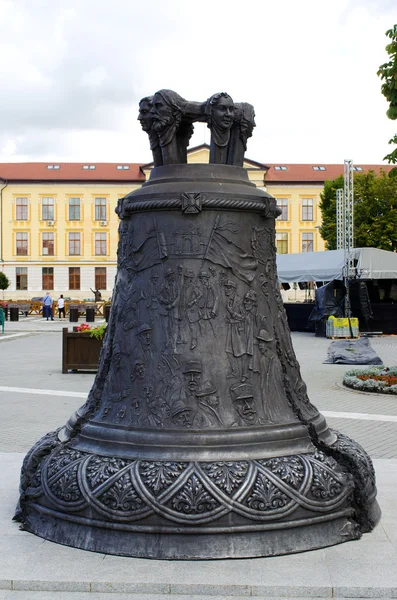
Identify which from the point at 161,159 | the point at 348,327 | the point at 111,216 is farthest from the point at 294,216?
the point at 161,159

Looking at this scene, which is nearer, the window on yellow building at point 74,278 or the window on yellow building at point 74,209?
the window on yellow building at point 74,209

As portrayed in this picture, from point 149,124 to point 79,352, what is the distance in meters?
10.1

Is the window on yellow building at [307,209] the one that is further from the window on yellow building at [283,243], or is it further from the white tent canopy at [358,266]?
the white tent canopy at [358,266]

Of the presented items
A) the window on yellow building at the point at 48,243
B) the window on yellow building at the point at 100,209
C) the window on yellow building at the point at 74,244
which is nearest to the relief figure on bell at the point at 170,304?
the window on yellow building at the point at 100,209

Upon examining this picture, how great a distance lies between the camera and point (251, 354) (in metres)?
3.98

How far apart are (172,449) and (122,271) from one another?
113 cm

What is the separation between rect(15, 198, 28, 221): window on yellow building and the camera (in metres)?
65.9

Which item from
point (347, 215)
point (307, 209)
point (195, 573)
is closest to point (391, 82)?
point (195, 573)

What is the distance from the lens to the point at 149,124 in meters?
4.13

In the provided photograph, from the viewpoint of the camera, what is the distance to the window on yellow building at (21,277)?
67.4m

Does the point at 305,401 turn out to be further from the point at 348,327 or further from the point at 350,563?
the point at 348,327

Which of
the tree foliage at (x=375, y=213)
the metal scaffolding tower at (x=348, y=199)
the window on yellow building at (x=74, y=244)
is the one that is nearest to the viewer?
the metal scaffolding tower at (x=348, y=199)

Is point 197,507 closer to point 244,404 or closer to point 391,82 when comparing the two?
point 244,404

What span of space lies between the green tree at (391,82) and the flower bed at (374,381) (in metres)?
3.21
